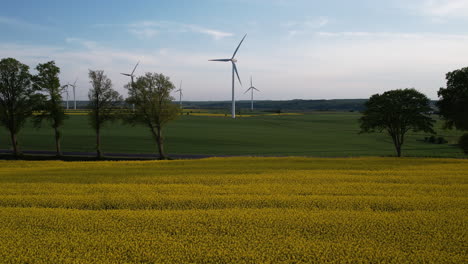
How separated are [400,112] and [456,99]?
24.0 feet

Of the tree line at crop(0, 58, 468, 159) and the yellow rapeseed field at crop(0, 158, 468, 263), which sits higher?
the tree line at crop(0, 58, 468, 159)

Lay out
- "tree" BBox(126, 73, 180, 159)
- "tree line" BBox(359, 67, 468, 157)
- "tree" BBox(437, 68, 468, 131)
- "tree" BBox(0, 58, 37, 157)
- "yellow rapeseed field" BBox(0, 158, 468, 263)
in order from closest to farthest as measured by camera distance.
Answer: "yellow rapeseed field" BBox(0, 158, 468, 263) → "tree" BBox(437, 68, 468, 131) → "tree line" BBox(359, 67, 468, 157) → "tree" BBox(0, 58, 37, 157) → "tree" BBox(126, 73, 180, 159)

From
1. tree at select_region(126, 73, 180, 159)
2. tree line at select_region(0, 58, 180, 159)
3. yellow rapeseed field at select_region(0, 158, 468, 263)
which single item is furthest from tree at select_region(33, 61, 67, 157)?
yellow rapeseed field at select_region(0, 158, 468, 263)

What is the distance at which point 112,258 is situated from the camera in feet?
21.8

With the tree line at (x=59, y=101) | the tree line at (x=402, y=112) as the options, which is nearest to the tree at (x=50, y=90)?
the tree line at (x=59, y=101)

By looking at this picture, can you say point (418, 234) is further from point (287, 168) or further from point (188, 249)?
point (287, 168)

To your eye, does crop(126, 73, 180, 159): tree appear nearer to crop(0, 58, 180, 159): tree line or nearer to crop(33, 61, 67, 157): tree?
crop(0, 58, 180, 159): tree line

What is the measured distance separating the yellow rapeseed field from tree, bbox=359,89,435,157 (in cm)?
2144

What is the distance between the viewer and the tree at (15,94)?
35.5m

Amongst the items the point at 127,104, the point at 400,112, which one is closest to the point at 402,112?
the point at 400,112

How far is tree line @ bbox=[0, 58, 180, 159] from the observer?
36031 millimetres

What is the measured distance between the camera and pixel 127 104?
132 feet

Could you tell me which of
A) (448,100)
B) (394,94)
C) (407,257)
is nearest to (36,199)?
(407,257)

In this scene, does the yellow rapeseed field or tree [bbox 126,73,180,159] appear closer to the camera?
the yellow rapeseed field
